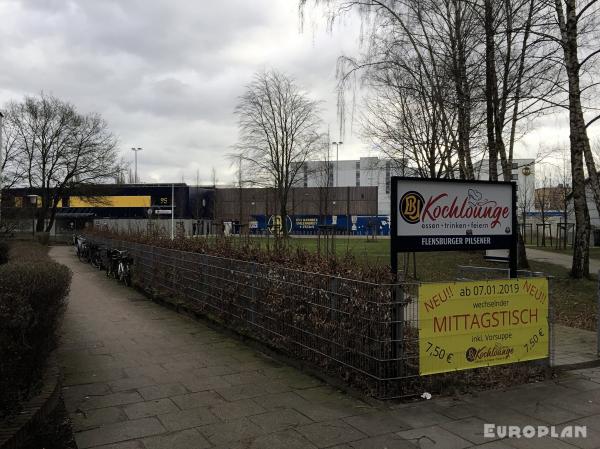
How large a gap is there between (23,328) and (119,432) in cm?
113

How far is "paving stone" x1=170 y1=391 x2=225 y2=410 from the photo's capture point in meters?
4.98

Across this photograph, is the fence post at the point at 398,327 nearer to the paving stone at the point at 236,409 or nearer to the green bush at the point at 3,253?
the paving stone at the point at 236,409

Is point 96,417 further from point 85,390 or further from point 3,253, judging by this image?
point 3,253

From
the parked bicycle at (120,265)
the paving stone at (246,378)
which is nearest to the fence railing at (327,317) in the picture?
the paving stone at (246,378)

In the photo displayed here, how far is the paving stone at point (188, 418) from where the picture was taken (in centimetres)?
446

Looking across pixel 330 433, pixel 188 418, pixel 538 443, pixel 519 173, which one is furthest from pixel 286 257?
pixel 519 173

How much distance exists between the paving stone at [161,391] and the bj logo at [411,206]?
9.51ft

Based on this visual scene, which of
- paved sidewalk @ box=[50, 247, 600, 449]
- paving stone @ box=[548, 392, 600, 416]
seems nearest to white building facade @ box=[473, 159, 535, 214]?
paving stone @ box=[548, 392, 600, 416]

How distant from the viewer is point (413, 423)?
14.9 ft

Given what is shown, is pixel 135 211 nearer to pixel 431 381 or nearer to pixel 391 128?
pixel 391 128

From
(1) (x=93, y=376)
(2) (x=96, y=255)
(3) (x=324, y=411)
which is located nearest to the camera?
(3) (x=324, y=411)

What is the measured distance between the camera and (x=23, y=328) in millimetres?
4242

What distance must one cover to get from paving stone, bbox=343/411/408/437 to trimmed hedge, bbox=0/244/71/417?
2673 millimetres

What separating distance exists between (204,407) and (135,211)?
63969mm
